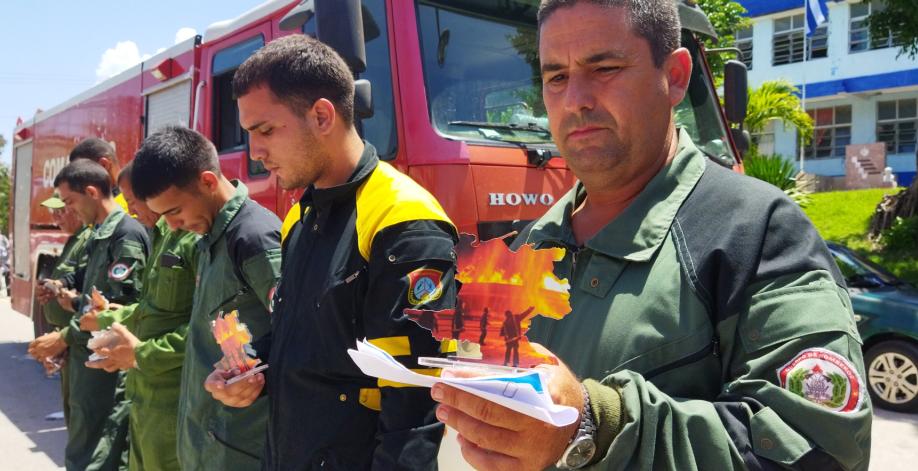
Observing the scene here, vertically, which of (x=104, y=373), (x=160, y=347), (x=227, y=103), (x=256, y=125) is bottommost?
(x=104, y=373)

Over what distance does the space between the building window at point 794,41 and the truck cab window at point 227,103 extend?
1103 inches

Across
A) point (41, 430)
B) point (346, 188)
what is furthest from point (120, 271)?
point (41, 430)

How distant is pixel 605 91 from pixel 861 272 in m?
6.89

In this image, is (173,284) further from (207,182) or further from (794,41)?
(794,41)

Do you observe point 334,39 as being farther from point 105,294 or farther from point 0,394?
point 0,394

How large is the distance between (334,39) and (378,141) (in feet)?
2.16

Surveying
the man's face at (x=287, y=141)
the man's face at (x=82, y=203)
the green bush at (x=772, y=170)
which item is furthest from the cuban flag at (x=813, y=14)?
the man's face at (x=287, y=141)

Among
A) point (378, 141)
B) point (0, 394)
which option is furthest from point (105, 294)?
point (0, 394)

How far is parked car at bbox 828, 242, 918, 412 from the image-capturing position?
6.71 meters

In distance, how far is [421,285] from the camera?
1.84 m

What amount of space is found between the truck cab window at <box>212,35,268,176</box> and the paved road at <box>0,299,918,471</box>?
2893mm

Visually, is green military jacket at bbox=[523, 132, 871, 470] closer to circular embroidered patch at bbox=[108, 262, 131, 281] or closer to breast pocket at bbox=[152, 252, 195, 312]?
breast pocket at bbox=[152, 252, 195, 312]

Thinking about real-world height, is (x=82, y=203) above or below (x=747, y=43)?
below

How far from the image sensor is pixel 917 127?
88.5ft
